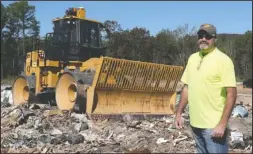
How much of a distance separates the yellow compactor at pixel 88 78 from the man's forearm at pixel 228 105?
729 cm

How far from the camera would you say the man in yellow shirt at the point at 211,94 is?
421cm

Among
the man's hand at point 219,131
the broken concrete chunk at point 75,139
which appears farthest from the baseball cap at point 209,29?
the broken concrete chunk at point 75,139

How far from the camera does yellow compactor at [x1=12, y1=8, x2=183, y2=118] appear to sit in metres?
11.6

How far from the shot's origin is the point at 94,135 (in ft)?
30.2

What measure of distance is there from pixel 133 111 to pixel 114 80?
1.06 m

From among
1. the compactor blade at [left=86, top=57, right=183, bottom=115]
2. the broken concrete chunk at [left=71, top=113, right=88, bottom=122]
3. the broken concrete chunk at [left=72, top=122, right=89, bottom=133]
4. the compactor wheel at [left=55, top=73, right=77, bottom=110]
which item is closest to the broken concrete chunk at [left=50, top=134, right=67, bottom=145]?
the broken concrete chunk at [left=72, top=122, right=89, bottom=133]

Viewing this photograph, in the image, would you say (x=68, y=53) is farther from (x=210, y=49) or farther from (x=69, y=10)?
(x=210, y=49)

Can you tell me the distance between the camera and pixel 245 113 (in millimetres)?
13477

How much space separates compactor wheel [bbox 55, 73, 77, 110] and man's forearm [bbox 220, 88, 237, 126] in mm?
8279

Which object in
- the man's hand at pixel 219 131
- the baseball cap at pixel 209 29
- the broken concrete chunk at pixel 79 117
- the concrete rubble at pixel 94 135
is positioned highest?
the baseball cap at pixel 209 29

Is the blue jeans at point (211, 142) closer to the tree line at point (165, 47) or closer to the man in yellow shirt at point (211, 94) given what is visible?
the man in yellow shirt at point (211, 94)

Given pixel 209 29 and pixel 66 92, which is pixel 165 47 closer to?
pixel 66 92

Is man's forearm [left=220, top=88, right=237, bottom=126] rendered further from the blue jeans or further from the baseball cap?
the baseball cap

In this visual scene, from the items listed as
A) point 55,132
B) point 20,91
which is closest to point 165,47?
point 20,91
